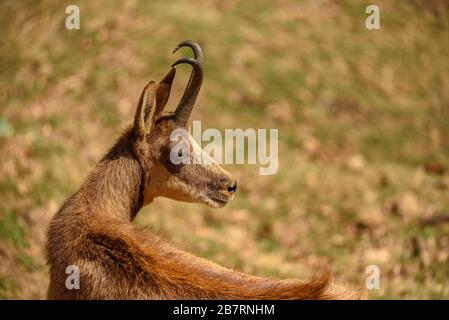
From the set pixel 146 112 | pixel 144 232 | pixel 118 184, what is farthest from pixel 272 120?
pixel 144 232

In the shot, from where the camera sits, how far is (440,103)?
13484 millimetres

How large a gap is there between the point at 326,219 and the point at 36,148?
4103 millimetres

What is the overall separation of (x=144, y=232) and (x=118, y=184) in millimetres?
637

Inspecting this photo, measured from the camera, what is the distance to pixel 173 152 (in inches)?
209

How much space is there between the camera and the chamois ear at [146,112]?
5.12m

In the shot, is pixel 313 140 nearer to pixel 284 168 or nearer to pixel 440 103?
pixel 284 168

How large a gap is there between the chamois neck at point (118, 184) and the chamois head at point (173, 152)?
0.08 metres

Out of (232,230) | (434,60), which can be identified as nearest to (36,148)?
(232,230)

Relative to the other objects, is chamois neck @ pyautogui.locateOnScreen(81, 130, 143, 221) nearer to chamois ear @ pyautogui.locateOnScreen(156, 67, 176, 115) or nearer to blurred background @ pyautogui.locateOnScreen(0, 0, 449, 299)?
chamois ear @ pyautogui.locateOnScreen(156, 67, 176, 115)

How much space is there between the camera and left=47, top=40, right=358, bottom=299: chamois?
13.5 feet

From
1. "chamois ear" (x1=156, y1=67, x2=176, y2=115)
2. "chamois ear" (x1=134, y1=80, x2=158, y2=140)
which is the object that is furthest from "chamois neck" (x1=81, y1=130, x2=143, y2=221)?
"chamois ear" (x1=156, y1=67, x2=176, y2=115)

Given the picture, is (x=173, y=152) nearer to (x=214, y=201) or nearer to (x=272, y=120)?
(x=214, y=201)

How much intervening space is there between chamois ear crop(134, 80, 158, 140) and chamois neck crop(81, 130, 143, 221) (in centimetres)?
15

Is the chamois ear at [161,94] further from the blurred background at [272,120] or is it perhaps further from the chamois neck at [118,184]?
the blurred background at [272,120]
